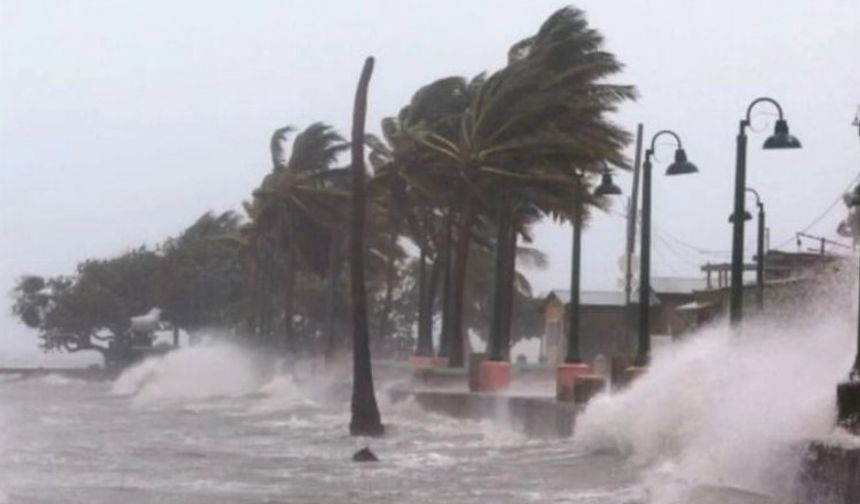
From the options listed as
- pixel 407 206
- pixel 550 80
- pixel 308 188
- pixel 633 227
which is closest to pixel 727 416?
pixel 550 80

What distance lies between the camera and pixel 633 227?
162 feet

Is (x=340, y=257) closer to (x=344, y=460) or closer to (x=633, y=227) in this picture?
(x=633, y=227)

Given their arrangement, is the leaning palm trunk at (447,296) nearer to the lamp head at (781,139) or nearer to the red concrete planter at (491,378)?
the red concrete planter at (491,378)

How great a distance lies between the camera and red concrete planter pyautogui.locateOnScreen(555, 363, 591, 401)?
3021cm

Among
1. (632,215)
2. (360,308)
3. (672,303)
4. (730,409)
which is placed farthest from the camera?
(672,303)

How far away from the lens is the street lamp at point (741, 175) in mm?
21578

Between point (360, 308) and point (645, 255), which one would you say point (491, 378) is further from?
point (645, 255)

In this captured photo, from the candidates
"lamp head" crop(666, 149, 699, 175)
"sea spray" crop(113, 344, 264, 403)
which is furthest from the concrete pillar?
"sea spray" crop(113, 344, 264, 403)

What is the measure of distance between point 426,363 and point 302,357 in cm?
2071

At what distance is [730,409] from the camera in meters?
19.0

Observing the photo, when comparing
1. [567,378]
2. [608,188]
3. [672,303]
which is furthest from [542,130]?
[672,303]

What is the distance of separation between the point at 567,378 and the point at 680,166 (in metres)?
7.08

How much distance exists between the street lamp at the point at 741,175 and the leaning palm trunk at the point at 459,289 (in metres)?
21.5

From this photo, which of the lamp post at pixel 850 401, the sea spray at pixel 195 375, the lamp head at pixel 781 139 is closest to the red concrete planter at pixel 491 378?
the lamp head at pixel 781 139
